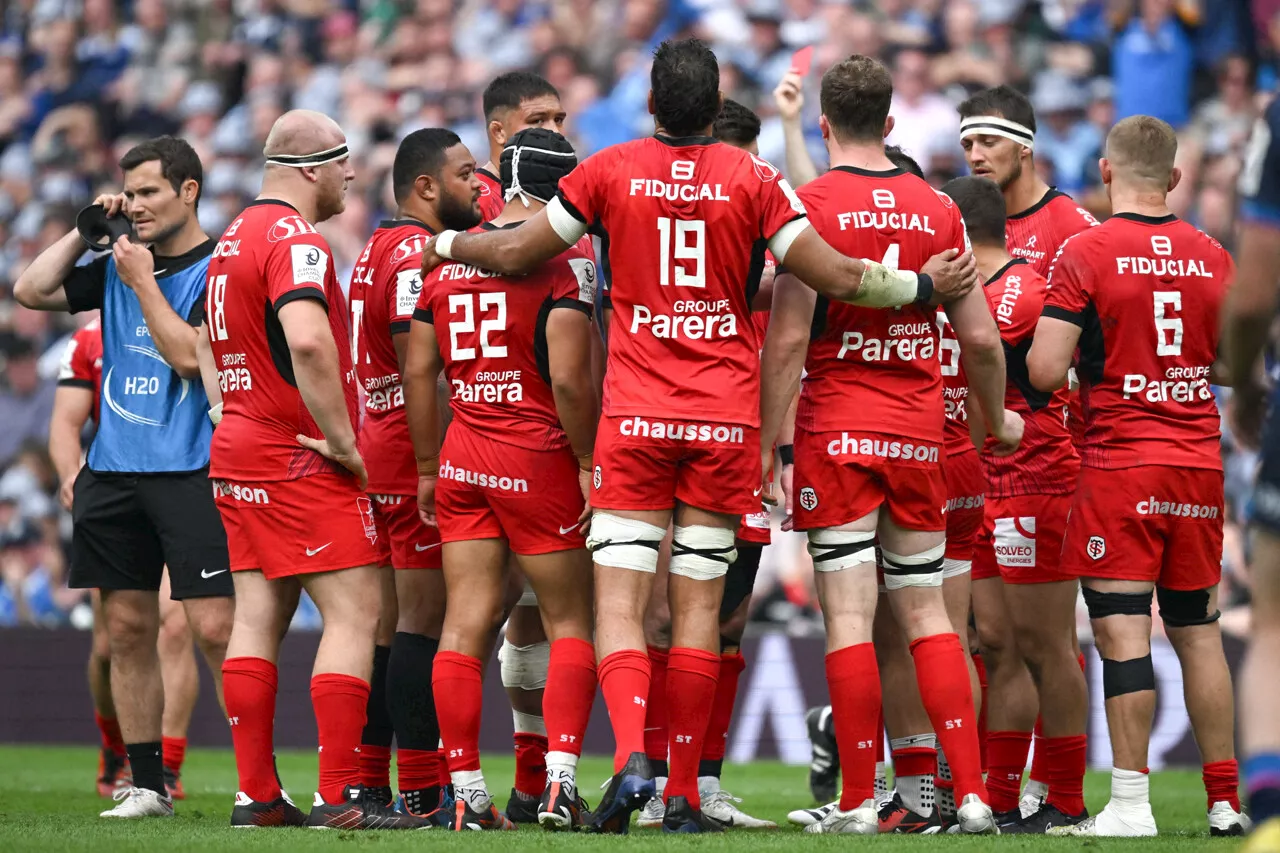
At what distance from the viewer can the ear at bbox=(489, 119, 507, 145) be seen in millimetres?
8312

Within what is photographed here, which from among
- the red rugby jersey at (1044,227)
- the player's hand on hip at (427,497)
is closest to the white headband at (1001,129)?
the red rugby jersey at (1044,227)

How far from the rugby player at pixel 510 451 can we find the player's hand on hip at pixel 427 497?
23 cm

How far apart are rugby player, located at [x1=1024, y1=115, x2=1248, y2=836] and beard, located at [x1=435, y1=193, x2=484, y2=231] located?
A: 259 centimetres

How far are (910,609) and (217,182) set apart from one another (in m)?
13.7

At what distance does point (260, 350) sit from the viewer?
7020 millimetres

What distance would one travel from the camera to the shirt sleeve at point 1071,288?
7.02 m

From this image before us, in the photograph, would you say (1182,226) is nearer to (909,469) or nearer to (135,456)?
(909,469)

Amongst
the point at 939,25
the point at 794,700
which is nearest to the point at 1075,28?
the point at 939,25

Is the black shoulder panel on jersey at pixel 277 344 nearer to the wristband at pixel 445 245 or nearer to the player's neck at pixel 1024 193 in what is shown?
the wristband at pixel 445 245

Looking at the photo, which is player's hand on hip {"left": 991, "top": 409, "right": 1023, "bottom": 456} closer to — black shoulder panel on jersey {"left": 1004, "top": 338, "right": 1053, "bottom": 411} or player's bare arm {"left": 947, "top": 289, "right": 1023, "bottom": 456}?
player's bare arm {"left": 947, "top": 289, "right": 1023, "bottom": 456}

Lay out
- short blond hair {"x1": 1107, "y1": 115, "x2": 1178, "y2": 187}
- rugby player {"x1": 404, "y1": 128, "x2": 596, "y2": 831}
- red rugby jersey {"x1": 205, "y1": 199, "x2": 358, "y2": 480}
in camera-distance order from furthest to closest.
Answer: short blond hair {"x1": 1107, "y1": 115, "x2": 1178, "y2": 187} < red rugby jersey {"x1": 205, "y1": 199, "x2": 358, "y2": 480} < rugby player {"x1": 404, "y1": 128, "x2": 596, "y2": 831}

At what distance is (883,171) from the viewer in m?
6.78

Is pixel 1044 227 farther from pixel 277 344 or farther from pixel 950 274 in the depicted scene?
pixel 277 344

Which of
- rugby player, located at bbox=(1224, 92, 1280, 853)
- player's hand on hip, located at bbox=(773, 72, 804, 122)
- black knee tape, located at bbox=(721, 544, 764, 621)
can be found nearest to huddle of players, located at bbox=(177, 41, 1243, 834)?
black knee tape, located at bbox=(721, 544, 764, 621)
